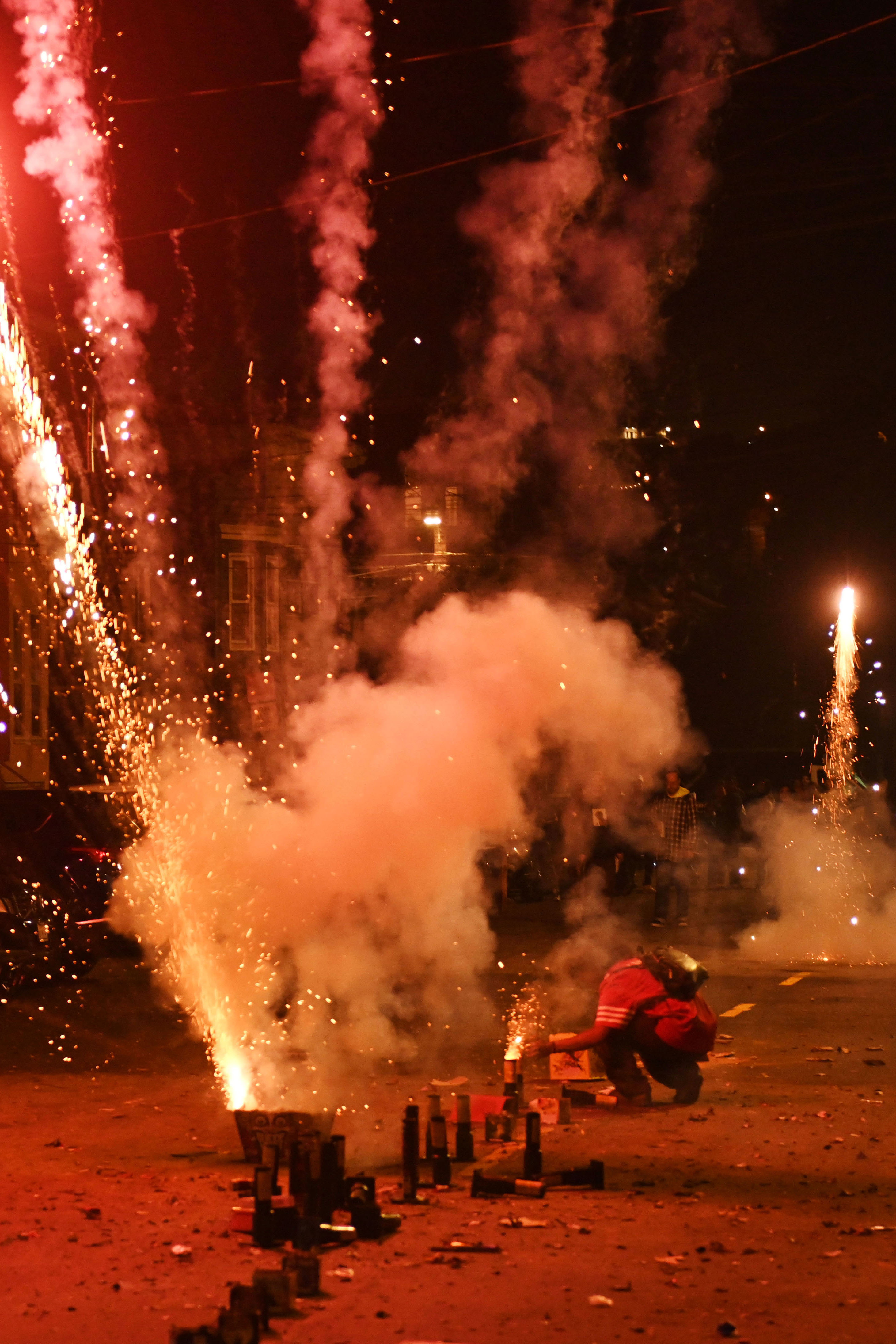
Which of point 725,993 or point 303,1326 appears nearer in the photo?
point 303,1326

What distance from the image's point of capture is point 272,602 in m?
26.9

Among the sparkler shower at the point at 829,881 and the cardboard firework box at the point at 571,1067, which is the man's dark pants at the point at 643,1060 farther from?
the sparkler shower at the point at 829,881

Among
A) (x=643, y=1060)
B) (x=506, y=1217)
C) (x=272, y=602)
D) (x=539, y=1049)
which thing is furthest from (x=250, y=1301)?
(x=272, y=602)

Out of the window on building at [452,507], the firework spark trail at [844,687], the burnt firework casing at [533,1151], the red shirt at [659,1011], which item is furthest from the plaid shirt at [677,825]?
the firework spark trail at [844,687]

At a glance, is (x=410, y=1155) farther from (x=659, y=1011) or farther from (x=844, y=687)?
(x=844, y=687)

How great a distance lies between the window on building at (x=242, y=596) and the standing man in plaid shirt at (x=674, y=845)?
1195 cm

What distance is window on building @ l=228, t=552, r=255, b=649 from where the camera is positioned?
2730 cm

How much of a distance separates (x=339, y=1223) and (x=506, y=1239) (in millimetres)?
692

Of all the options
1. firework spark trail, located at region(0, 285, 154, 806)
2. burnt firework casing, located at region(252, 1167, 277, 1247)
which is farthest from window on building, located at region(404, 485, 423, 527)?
burnt firework casing, located at region(252, 1167, 277, 1247)

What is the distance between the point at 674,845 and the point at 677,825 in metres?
0.31

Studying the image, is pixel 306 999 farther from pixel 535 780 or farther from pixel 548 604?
pixel 548 604

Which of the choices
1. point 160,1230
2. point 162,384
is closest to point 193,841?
point 160,1230

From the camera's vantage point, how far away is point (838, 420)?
22.5 meters

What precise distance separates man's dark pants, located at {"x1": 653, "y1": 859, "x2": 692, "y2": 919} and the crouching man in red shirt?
915cm
